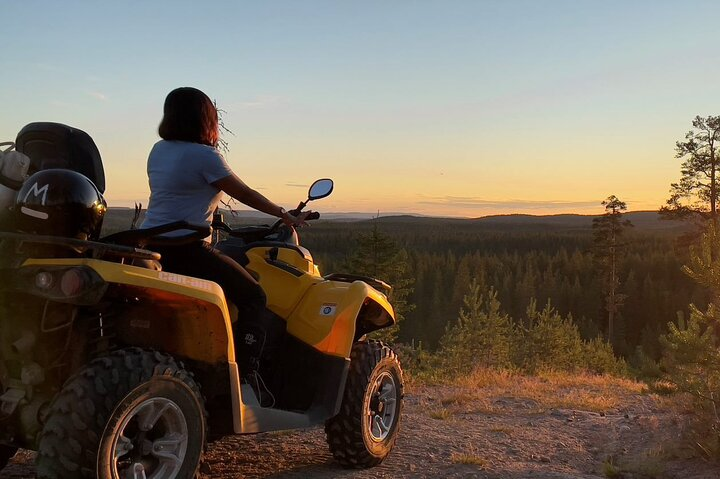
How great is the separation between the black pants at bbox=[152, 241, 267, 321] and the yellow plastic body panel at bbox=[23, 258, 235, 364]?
40cm

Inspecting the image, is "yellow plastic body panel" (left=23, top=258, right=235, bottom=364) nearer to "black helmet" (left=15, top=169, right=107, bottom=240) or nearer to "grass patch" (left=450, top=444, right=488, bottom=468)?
"black helmet" (left=15, top=169, right=107, bottom=240)

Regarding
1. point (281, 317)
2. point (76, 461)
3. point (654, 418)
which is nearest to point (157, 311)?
point (76, 461)

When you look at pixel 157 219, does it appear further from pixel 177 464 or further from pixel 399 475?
pixel 399 475

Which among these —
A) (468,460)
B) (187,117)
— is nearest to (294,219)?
(187,117)

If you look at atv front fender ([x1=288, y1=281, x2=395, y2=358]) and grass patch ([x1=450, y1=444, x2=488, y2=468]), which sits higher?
atv front fender ([x1=288, y1=281, x2=395, y2=358])

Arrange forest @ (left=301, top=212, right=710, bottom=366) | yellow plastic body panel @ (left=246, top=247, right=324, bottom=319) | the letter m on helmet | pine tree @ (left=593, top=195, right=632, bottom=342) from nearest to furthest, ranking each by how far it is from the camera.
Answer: the letter m on helmet → yellow plastic body panel @ (left=246, top=247, right=324, bottom=319) → pine tree @ (left=593, top=195, right=632, bottom=342) → forest @ (left=301, top=212, right=710, bottom=366)

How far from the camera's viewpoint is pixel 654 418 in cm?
766

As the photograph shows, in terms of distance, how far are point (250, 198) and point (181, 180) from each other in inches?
17.6

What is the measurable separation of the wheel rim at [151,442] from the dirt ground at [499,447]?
1.40 meters

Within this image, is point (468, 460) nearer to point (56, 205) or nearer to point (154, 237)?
point (154, 237)

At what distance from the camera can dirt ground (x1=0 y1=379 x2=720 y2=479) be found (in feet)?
17.0

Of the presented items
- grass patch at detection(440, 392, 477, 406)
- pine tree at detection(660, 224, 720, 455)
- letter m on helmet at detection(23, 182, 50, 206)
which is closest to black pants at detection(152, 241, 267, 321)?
letter m on helmet at detection(23, 182, 50, 206)

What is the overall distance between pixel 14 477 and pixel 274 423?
176 cm

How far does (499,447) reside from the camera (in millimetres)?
6320
